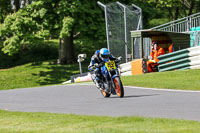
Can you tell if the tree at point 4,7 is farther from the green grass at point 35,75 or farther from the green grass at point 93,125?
the green grass at point 93,125

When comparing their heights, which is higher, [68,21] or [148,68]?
[68,21]

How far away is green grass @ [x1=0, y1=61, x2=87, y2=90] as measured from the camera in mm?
29859

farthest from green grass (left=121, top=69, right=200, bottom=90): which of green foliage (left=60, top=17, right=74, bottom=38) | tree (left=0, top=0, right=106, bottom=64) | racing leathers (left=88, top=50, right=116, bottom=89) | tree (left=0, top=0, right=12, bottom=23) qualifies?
tree (left=0, top=0, right=12, bottom=23)

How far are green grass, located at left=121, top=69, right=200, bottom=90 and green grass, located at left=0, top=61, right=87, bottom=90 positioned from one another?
12.0 meters

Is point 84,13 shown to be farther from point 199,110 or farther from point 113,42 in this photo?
point 199,110

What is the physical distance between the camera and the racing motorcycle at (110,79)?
12.4 m

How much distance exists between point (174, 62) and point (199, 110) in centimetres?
1265

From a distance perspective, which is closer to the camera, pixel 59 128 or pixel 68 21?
pixel 59 128

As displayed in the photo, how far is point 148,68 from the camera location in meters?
22.1

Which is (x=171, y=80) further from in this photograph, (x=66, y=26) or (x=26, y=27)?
(x=26, y=27)

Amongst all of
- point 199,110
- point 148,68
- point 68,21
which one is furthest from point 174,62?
point 199,110

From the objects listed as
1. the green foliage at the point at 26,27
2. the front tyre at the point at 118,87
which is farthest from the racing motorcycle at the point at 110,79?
the green foliage at the point at 26,27

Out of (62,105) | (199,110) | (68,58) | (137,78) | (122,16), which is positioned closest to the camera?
(199,110)

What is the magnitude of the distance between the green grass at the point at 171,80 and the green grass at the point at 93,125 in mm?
7194
